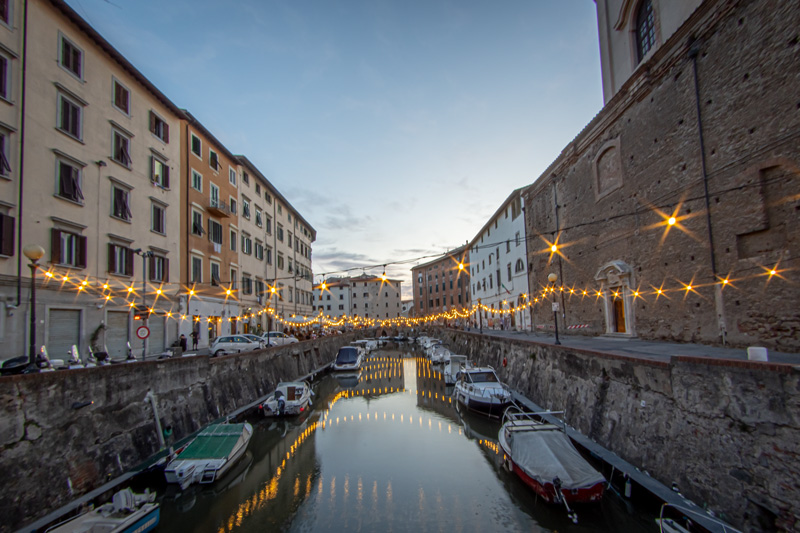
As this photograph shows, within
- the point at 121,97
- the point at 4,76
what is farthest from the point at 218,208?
the point at 4,76

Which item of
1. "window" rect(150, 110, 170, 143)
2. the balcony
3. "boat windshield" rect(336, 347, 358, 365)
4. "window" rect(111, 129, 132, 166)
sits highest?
"window" rect(150, 110, 170, 143)

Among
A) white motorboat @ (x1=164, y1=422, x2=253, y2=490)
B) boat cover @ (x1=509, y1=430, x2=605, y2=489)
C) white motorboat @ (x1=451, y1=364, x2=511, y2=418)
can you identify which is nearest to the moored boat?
boat cover @ (x1=509, y1=430, x2=605, y2=489)

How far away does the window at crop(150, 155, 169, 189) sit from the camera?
25.2m

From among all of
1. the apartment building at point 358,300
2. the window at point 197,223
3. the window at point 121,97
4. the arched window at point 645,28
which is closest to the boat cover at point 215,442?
the window at point 197,223

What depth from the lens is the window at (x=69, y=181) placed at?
18.9m

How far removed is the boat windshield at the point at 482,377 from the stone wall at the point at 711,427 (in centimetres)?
763

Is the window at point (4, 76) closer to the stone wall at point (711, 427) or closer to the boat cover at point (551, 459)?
the boat cover at point (551, 459)

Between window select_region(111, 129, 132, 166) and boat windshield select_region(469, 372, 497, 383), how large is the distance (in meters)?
22.0

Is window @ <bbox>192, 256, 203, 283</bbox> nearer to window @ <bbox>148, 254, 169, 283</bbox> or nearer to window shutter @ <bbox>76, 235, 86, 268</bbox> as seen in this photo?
window @ <bbox>148, 254, 169, 283</bbox>

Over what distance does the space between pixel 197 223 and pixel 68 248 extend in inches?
429

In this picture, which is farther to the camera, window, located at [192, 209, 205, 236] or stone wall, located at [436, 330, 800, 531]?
window, located at [192, 209, 205, 236]

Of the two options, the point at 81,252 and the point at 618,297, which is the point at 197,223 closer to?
the point at 81,252

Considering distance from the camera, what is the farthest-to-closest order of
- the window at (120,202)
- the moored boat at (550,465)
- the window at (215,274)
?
the window at (215,274)
the window at (120,202)
the moored boat at (550,465)

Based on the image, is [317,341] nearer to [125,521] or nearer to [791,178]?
[125,521]
